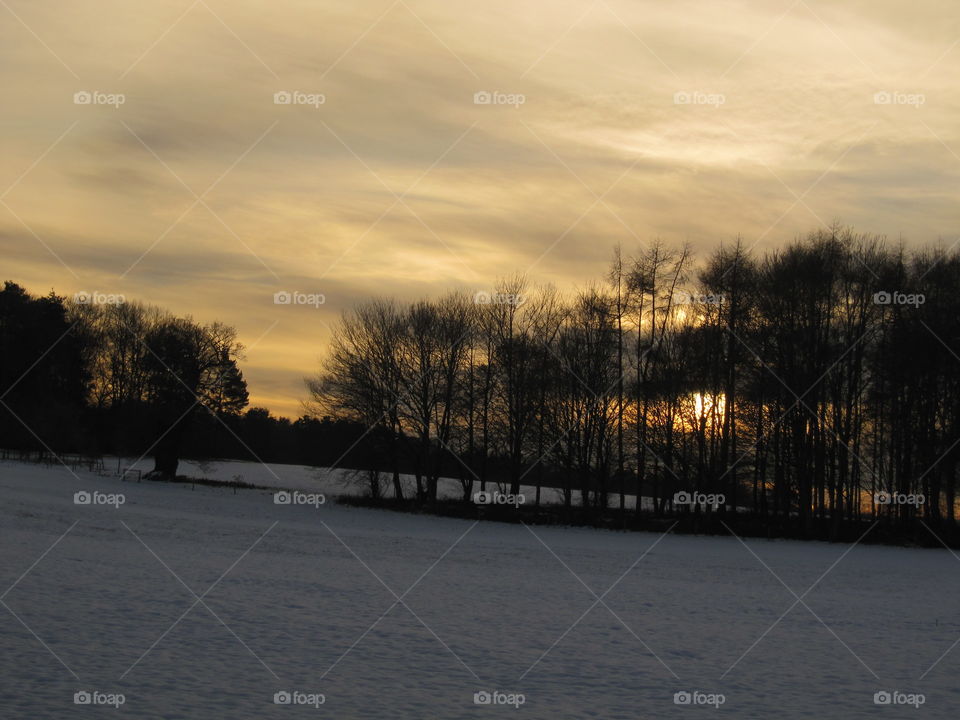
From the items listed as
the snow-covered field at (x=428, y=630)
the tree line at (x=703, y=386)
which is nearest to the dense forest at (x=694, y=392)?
the tree line at (x=703, y=386)

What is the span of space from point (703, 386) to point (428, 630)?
3913cm

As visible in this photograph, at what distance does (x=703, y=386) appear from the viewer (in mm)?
52469

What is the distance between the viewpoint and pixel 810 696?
42.2ft

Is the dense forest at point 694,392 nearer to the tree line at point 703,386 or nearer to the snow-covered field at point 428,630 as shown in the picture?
the tree line at point 703,386

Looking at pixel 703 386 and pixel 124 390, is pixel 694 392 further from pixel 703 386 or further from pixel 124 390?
pixel 124 390

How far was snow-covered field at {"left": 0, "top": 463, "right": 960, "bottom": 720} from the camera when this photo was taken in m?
11.6

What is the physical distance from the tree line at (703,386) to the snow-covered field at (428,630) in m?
19.6

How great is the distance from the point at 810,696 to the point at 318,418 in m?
49.0

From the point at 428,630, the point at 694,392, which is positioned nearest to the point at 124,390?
the point at 694,392

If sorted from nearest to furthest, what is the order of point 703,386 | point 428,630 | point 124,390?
point 428,630
point 703,386
point 124,390

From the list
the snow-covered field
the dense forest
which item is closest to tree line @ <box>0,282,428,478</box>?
the dense forest

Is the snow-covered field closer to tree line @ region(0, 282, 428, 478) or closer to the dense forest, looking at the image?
the dense forest

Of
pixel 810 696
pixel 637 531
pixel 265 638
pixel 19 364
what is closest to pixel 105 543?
pixel 265 638

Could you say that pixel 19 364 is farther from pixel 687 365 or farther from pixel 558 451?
pixel 687 365
